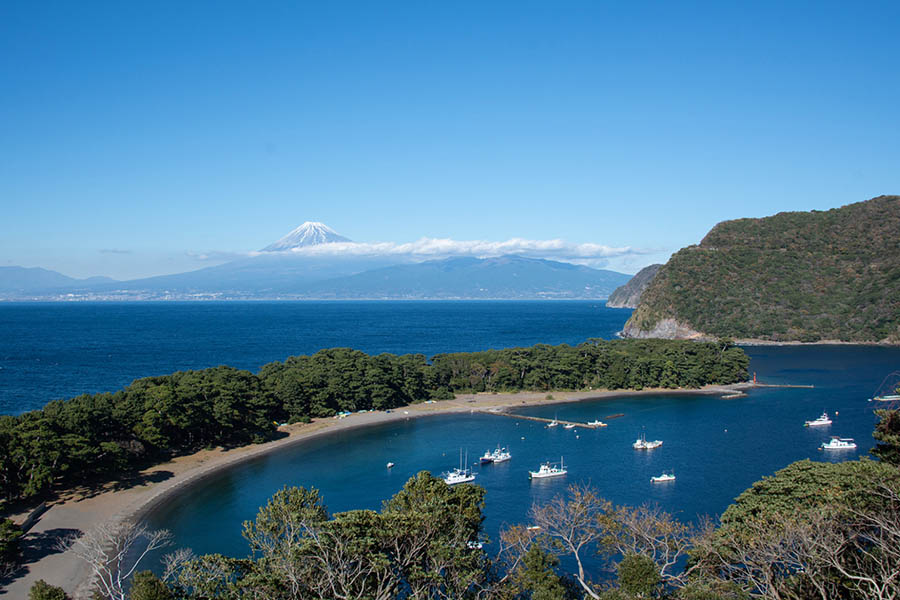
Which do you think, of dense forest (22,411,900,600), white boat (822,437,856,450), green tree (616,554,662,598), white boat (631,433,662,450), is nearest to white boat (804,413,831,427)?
white boat (822,437,856,450)

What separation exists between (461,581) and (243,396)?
31.2m

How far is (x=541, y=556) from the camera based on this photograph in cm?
1466

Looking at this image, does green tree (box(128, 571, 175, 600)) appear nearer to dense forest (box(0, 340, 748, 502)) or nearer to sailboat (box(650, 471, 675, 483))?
dense forest (box(0, 340, 748, 502))

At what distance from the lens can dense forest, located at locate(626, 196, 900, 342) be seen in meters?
98.8

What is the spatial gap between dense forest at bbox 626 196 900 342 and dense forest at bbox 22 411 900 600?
3641 inches

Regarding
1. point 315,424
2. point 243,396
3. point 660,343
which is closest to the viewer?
point 243,396

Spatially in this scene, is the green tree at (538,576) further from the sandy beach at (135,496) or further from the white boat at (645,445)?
the white boat at (645,445)

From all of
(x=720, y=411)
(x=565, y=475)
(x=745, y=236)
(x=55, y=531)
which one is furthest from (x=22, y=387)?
(x=745, y=236)

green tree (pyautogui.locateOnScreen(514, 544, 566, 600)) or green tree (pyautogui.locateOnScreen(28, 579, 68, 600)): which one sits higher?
green tree (pyautogui.locateOnScreen(28, 579, 68, 600))

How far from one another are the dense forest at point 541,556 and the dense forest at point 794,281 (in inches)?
3641

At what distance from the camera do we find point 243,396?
41.2 metres

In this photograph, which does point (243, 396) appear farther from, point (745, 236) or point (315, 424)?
point (745, 236)

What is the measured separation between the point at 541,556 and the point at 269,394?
3391cm

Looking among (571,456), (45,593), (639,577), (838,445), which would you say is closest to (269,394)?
(571,456)
